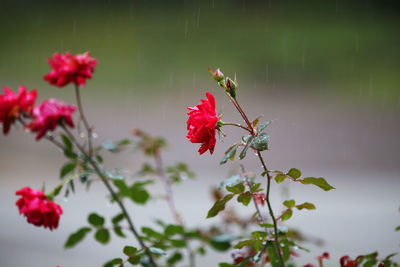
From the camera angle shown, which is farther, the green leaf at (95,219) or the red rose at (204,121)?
the green leaf at (95,219)

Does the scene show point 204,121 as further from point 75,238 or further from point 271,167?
point 271,167

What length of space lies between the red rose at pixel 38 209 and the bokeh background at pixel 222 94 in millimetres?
659

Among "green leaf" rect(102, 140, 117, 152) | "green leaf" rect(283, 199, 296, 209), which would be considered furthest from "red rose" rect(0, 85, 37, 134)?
"green leaf" rect(283, 199, 296, 209)

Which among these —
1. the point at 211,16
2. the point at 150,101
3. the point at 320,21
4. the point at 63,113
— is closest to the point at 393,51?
the point at 320,21

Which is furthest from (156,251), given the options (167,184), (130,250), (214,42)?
(214,42)

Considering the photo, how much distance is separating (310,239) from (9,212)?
1.30 m

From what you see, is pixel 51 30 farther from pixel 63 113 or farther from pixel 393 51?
pixel 63 113

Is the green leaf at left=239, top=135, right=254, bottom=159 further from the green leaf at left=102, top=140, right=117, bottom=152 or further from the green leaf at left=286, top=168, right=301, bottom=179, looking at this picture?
the green leaf at left=102, top=140, right=117, bottom=152

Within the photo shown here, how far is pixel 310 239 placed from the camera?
680 millimetres

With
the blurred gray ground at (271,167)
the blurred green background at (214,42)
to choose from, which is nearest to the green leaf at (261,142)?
the blurred gray ground at (271,167)

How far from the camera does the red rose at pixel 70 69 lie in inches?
23.5

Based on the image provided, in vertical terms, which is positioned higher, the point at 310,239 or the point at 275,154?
the point at 275,154

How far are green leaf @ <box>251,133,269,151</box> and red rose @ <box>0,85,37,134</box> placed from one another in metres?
0.33

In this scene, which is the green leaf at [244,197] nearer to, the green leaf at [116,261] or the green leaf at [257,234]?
the green leaf at [257,234]
